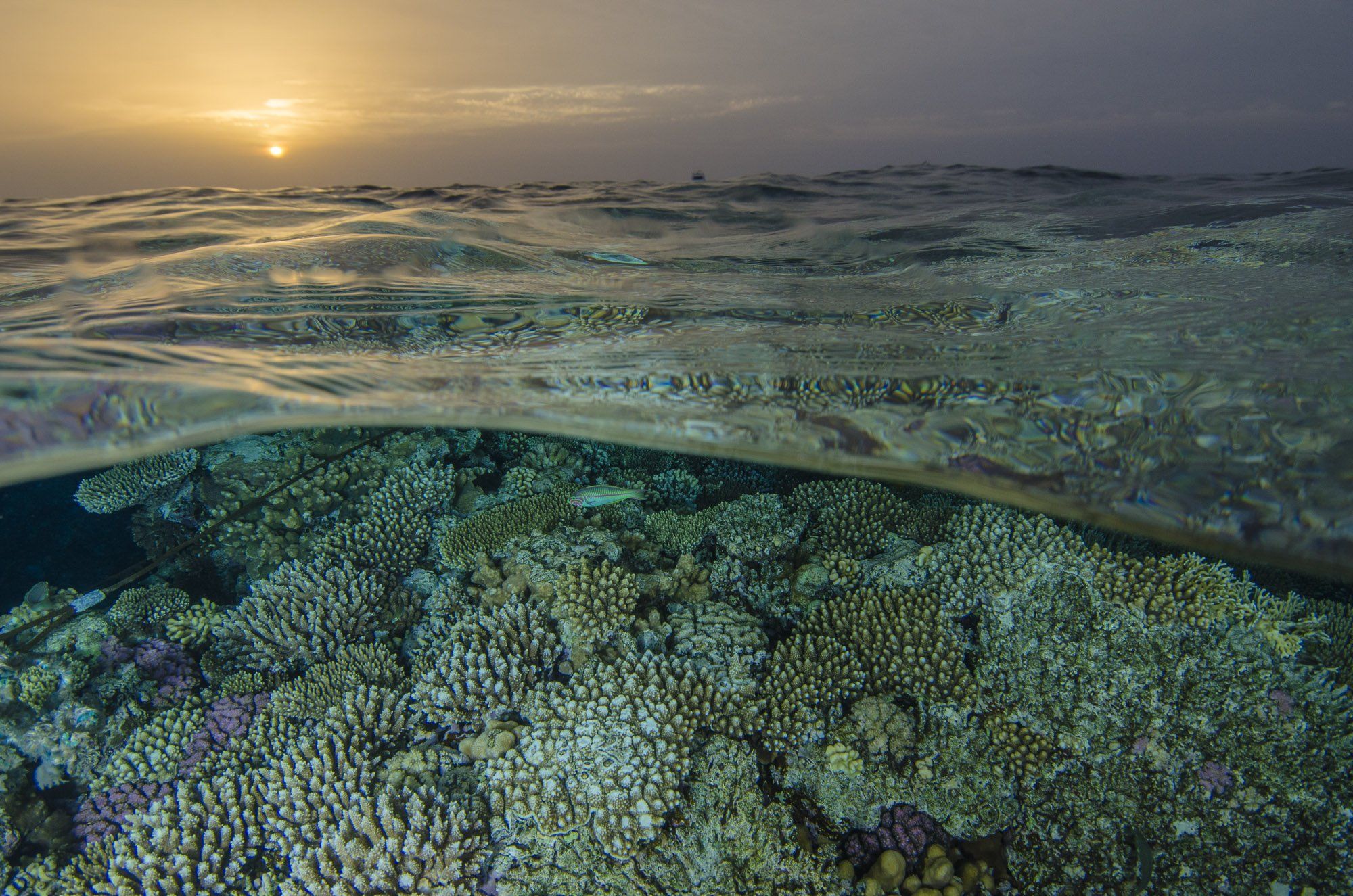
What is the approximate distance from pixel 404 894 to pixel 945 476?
5000 millimetres

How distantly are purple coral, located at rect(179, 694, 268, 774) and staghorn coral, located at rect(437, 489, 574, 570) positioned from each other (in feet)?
6.72

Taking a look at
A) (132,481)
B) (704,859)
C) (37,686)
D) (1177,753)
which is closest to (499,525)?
(704,859)

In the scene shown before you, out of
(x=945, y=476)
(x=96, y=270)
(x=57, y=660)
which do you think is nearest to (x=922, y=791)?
(x=945, y=476)

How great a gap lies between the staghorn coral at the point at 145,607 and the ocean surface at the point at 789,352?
1.62m

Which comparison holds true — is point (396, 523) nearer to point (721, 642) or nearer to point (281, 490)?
point (281, 490)

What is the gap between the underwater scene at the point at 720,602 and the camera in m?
4.23

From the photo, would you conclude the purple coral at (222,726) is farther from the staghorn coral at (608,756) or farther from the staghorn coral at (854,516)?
the staghorn coral at (854,516)

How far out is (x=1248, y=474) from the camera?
3799 mm

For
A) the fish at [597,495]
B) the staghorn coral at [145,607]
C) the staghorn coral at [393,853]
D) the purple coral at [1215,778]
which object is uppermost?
the fish at [597,495]

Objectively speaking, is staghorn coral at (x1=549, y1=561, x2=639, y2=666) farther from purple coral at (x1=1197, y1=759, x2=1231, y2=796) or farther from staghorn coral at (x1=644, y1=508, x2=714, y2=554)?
purple coral at (x1=1197, y1=759, x2=1231, y2=796)

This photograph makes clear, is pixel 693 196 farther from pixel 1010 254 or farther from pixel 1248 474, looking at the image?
pixel 1248 474

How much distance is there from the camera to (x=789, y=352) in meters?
5.26

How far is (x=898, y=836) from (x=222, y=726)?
231 inches

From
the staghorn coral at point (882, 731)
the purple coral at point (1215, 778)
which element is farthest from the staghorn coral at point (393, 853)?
the purple coral at point (1215, 778)
